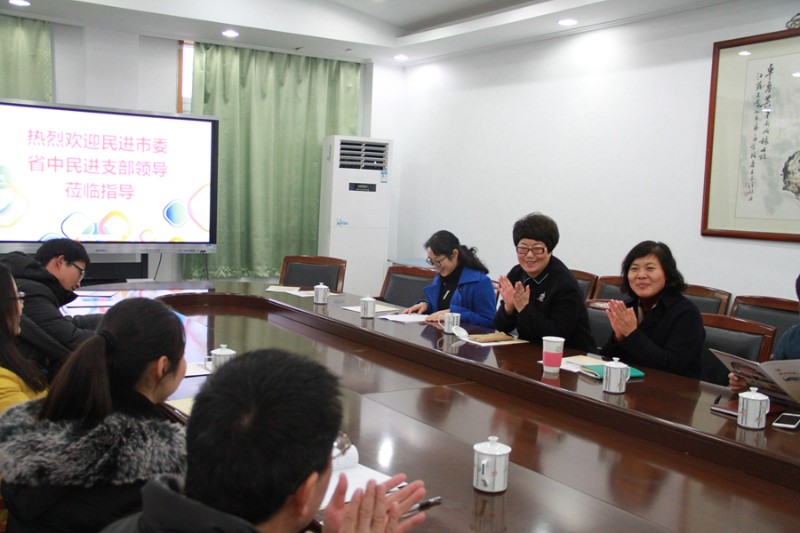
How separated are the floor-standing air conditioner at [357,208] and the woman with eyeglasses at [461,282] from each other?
2464 mm

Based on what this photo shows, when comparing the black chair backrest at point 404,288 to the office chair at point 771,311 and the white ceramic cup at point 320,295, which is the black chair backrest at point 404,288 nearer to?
the white ceramic cup at point 320,295

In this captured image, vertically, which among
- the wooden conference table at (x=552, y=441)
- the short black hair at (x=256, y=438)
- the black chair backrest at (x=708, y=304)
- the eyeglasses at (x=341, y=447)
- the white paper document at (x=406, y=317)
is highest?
the short black hair at (x=256, y=438)

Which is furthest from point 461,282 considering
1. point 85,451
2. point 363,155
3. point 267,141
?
point 267,141

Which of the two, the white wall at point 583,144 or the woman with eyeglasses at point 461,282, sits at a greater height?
the white wall at point 583,144

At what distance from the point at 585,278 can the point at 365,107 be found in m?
2.96

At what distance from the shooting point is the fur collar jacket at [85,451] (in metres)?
1.21

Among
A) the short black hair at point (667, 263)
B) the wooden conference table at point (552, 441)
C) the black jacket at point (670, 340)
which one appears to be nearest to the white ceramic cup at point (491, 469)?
the wooden conference table at point (552, 441)

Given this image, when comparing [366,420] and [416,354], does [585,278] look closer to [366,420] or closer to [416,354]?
[416,354]

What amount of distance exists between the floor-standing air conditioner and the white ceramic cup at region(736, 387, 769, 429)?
4531mm

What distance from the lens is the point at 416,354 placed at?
107 inches

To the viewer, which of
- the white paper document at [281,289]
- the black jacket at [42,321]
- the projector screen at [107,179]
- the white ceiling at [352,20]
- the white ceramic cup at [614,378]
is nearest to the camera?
the white ceramic cup at [614,378]

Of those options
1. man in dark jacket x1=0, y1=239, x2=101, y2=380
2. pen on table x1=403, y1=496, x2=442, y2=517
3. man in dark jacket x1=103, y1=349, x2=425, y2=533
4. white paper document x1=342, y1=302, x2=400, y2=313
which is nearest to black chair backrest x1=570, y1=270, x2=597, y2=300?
white paper document x1=342, y1=302, x2=400, y2=313

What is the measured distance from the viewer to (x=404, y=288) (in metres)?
4.30

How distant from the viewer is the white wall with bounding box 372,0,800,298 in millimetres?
4312
